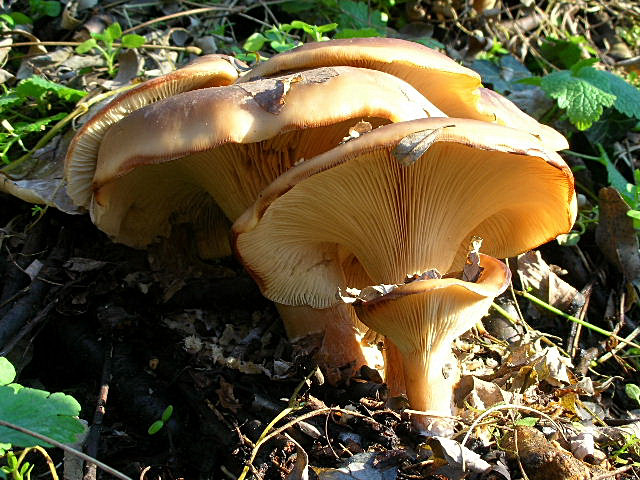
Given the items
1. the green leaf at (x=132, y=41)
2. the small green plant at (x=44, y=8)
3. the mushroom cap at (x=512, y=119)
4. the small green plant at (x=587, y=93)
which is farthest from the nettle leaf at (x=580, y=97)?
the small green plant at (x=44, y=8)

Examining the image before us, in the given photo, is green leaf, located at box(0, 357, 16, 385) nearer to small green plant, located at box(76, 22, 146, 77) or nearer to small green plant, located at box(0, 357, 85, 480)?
small green plant, located at box(0, 357, 85, 480)

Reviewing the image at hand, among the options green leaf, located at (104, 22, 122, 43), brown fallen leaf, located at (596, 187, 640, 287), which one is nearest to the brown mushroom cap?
brown fallen leaf, located at (596, 187, 640, 287)

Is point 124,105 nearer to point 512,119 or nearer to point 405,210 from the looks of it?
point 405,210

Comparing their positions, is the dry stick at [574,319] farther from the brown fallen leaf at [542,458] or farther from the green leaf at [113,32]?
the green leaf at [113,32]

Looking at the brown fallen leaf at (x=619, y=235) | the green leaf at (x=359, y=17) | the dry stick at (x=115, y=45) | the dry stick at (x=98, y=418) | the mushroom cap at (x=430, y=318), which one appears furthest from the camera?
the green leaf at (x=359, y=17)

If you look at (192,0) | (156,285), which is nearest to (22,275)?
(156,285)
